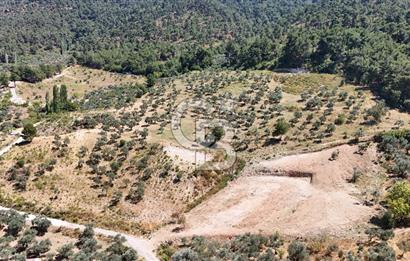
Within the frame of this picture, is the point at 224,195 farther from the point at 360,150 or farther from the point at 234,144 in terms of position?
the point at 360,150

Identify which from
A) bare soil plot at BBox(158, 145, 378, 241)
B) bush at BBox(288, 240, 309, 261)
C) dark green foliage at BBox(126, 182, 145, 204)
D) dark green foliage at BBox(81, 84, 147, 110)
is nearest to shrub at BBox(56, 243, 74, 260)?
bare soil plot at BBox(158, 145, 378, 241)

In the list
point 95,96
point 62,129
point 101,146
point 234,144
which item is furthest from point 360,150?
point 95,96

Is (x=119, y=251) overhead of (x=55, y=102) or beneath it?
beneath

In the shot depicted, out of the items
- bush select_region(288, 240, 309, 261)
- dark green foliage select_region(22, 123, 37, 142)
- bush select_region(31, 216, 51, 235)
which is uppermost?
dark green foliage select_region(22, 123, 37, 142)

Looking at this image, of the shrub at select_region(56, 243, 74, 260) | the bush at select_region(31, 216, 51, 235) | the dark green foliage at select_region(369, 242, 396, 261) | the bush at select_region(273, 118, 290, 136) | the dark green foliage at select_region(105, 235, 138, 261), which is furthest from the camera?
the bush at select_region(273, 118, 290, 136)

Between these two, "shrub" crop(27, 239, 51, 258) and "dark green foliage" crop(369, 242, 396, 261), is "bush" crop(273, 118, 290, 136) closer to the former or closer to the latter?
"dark green foliage" crop(369, 242, 396, 261)

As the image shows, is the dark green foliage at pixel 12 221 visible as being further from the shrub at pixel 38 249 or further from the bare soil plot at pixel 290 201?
the bare soil plot at pixel 290 201

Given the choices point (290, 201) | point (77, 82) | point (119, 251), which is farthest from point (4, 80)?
point (290, 201)

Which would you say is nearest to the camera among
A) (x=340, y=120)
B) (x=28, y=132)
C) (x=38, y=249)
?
(x=38, y=249)

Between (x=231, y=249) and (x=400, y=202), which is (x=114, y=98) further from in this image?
(x=400, y=202)

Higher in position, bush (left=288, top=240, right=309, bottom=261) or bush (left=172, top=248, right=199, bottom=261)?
bush (left=288, top=240, right=309, bottom=261)

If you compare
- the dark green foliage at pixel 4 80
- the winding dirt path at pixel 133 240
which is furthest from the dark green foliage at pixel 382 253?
the dark green foliage at pixel 4 80
